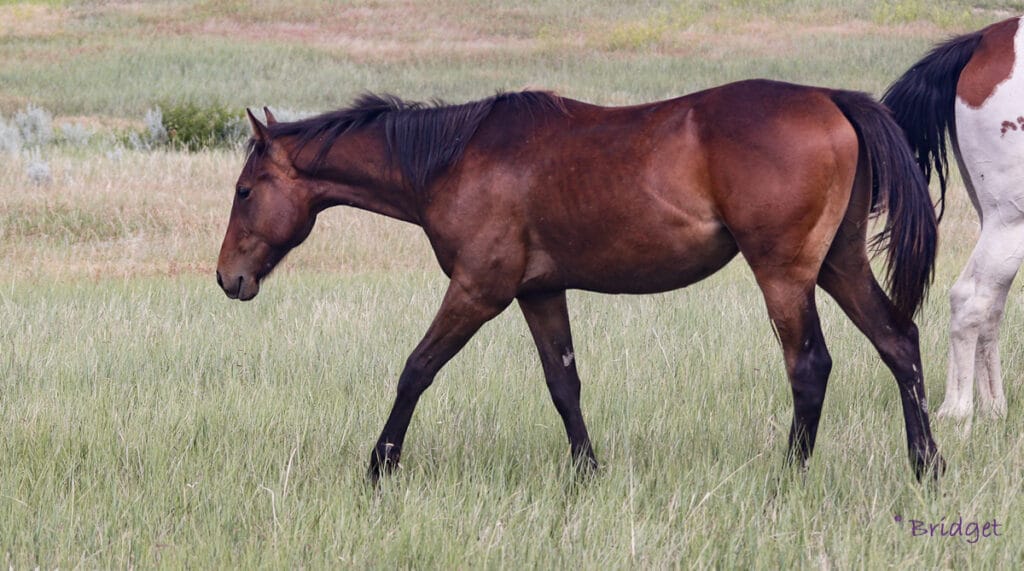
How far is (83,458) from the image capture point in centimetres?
484

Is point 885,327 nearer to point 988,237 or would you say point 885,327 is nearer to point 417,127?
point 988,237

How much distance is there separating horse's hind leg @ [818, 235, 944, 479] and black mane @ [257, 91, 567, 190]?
1229mm

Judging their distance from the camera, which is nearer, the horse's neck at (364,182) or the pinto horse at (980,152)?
the horse's neck at (364,182)

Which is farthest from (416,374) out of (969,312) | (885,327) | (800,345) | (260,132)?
(969,312)

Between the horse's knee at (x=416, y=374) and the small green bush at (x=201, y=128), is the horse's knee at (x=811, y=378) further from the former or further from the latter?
the small green bush at (x=201, y=128)

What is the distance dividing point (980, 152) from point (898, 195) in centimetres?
149

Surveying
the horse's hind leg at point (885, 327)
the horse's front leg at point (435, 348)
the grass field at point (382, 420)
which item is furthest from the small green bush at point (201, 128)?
the horse's hind leg at point (885, 327)

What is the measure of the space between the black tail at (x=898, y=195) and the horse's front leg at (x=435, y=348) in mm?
1469

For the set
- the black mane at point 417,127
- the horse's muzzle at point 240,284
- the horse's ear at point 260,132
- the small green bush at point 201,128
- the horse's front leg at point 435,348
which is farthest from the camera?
the small green bush at point 201,128

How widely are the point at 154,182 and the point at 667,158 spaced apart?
1076cm

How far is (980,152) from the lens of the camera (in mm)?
5578

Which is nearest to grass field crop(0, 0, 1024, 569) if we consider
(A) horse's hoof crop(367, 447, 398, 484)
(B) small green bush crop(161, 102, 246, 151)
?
(A) horse's hoof crop(367, 447, 398, 484)

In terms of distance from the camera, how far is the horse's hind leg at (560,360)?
15.7ft

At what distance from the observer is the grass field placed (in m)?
3.74
